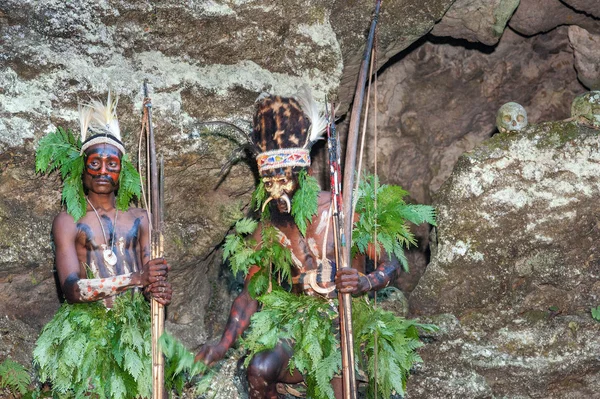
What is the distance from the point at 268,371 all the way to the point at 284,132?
5.18 ft

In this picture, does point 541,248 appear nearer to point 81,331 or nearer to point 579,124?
point 579,124

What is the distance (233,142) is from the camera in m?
8.49

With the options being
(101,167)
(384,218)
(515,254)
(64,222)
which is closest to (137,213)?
(101,167)

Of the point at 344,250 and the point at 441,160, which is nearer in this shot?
the point at 344,250

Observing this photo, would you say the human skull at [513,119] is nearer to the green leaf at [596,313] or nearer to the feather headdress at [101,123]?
the green leaf at [596,313]

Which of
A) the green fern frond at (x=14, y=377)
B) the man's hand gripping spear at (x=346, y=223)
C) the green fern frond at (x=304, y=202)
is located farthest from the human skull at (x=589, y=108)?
the green fern frond at (x=14, y=377)

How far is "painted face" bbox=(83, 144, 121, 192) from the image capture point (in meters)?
7.36

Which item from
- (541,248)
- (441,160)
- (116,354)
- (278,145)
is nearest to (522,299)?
(541,248)

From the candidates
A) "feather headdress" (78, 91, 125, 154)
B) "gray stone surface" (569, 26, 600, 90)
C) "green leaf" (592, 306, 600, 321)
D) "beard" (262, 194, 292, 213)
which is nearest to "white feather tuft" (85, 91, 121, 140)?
"feather headdress" (78, 91, 125, 154)

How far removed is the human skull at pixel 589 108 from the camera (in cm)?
859

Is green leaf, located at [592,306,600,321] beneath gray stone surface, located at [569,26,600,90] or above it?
beneath

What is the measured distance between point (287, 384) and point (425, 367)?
5.15 ft

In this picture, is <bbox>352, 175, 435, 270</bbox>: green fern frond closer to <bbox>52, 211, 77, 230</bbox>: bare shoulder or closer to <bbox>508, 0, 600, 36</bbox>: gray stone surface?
<bbox>52, 211, 77, 230</bbox>: bare shoulder

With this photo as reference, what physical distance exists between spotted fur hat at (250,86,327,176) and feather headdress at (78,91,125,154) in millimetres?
1078
